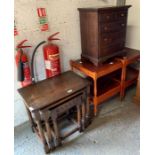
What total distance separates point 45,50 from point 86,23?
56cm

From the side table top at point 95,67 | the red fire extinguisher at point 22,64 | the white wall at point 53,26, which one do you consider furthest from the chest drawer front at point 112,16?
the red fire extinguisher at point 22,64

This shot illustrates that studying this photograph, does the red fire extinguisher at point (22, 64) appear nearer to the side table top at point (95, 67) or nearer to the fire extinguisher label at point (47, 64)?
the fire extinguisher label at point (47, 64)

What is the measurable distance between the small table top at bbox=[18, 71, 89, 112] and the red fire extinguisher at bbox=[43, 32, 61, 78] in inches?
3.2

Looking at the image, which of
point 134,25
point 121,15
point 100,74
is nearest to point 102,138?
point 100,74

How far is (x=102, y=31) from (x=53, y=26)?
1.78 ft

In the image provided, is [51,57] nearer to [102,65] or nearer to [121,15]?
[102,65]

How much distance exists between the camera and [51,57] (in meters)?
1.58

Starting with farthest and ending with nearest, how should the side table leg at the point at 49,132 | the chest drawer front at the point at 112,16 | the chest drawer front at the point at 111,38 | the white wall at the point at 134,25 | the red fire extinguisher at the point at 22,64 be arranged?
the white wall at the point at 134,25 < the chest drawer front at the point at 111,38 < the chest drawer front at the point at 112,16 < the red fire extinguisher at the point at 22,64 < the side table leg at the point at 49,132

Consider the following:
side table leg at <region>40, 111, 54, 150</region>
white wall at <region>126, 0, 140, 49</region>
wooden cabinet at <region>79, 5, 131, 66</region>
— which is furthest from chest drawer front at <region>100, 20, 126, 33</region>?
side table leg at <region>40, 111, 54, 150</region>

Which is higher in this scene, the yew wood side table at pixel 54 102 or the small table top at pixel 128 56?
the small table top at pixel 128 56

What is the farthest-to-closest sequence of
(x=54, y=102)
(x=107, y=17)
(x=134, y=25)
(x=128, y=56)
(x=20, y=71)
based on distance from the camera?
(x=134, y=25)
(x=128, y=56)
(x=107, y=17)
(x=20, y=71)
(x=54, y=102)

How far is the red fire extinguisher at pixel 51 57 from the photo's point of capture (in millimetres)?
1570
